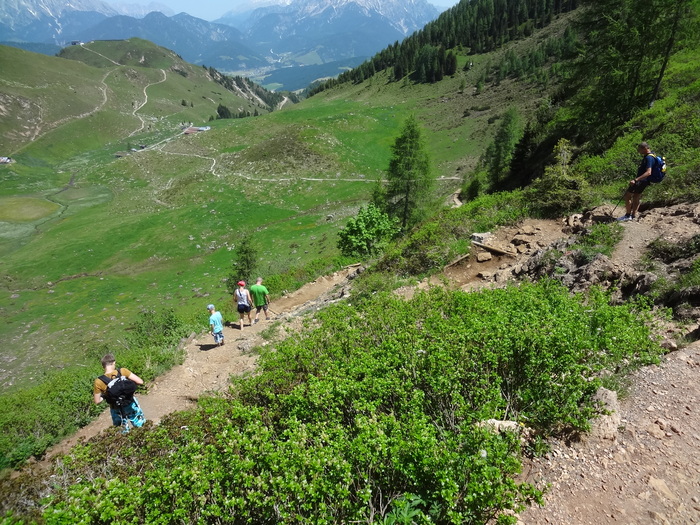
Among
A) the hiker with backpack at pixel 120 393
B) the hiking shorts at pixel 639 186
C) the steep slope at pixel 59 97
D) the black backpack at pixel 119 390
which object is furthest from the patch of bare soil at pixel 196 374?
the steep slope at pixel 59 97

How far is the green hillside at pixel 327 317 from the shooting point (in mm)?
4426

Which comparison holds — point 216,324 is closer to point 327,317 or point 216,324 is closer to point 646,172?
point 327,317

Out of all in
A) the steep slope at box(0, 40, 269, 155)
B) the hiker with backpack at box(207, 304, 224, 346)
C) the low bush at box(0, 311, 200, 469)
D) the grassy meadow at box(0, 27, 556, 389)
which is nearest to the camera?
the low bush at box(0, 311, 200, 469)

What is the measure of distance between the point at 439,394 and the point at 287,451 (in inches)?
101

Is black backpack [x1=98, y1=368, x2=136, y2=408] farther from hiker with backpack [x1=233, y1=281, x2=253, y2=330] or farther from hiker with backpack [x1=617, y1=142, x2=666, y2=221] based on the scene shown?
hiker with backpack [x1=617, y1=142, x2=666, y2=221]

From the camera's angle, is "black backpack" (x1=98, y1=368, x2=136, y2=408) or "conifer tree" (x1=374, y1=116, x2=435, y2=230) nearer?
"black backpack" (x1=98, y1=368, x2=136, y2=408)

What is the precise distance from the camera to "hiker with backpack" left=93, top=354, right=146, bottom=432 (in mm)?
7816

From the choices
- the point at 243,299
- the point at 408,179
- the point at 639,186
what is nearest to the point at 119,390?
the point at 243,299

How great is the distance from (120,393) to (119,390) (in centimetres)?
8

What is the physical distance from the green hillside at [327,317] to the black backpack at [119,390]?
1.87 m

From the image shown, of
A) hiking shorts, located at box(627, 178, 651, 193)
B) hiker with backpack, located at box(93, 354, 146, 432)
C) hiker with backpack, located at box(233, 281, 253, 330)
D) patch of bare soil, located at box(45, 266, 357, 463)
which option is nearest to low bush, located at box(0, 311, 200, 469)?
patch of bare soil, located at box(45, 266, 357, 463)

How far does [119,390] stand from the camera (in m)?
7.79

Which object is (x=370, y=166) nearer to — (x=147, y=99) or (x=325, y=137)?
(x=325, y=137)

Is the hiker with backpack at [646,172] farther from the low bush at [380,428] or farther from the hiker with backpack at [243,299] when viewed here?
the hiker with backpack at [243,299]
